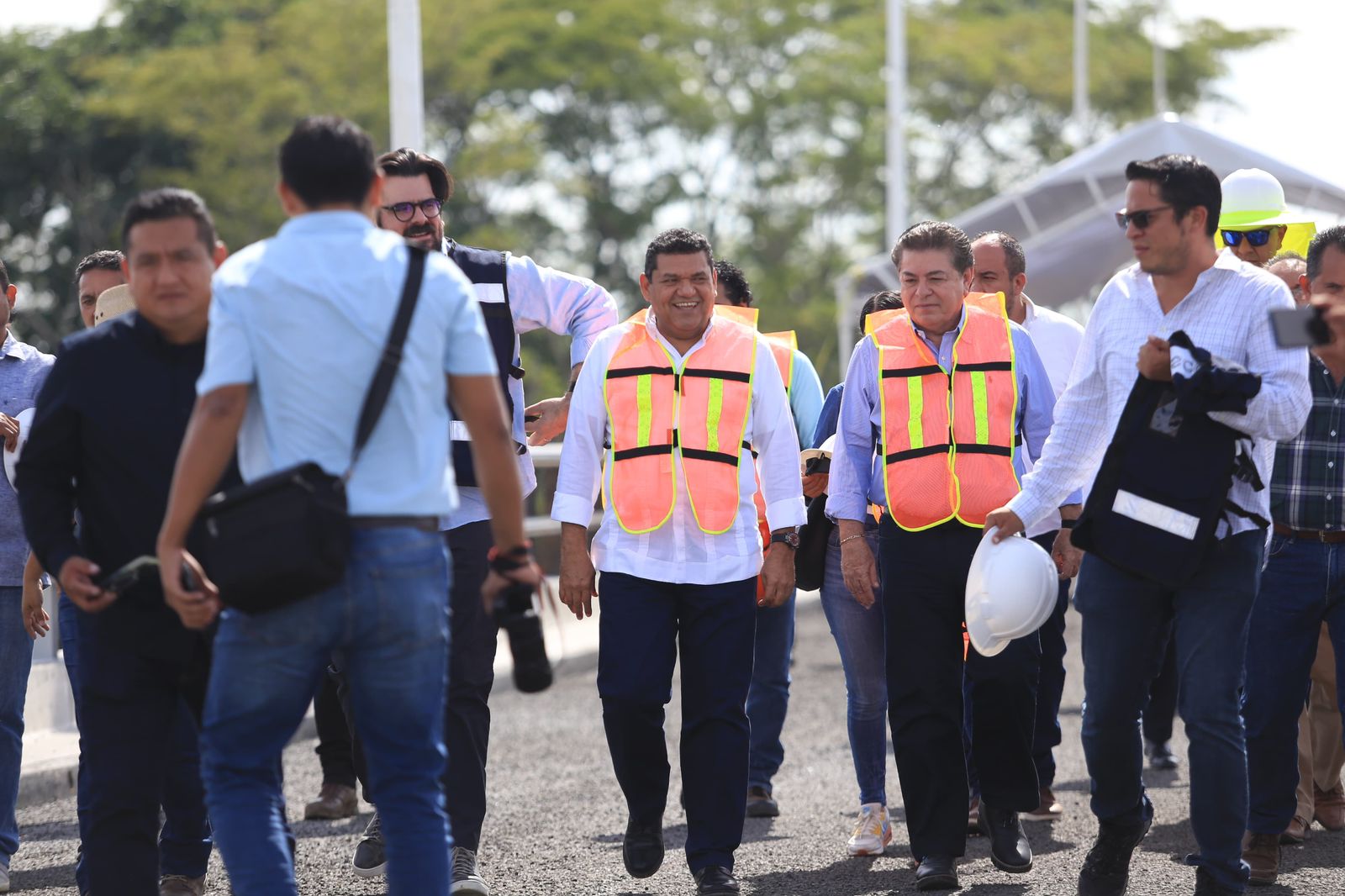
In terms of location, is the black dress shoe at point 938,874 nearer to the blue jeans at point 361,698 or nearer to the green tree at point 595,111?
the blue jeans at point 361,698

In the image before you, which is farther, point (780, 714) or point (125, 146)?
point (125, 146)

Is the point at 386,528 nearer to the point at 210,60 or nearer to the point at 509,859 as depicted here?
the point at 509,859

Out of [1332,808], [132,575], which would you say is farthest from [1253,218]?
[132,575]

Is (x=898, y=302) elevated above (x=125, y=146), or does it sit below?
below

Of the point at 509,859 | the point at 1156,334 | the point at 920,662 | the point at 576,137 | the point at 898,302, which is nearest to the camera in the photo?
the point at 1156,334

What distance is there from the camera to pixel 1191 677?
5.46 meters

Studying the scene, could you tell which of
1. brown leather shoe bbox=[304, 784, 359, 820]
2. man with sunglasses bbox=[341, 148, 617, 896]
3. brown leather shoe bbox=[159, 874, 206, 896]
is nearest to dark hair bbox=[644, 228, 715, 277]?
man with sunglasses bbox=[341, 148, 617, 896]

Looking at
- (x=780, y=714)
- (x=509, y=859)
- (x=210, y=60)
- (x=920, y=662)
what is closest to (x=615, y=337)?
(x=920, y=662)

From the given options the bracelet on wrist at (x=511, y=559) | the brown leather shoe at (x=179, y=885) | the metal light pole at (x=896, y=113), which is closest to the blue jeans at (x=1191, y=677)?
the bracelet on wrist at (x=511, y=559)

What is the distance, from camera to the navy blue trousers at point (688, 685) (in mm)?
6211

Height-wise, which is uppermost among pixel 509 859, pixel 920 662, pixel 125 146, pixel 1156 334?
pixel 125 146

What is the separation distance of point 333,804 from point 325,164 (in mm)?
4343

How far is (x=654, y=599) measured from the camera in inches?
248

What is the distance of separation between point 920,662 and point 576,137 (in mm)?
30410
